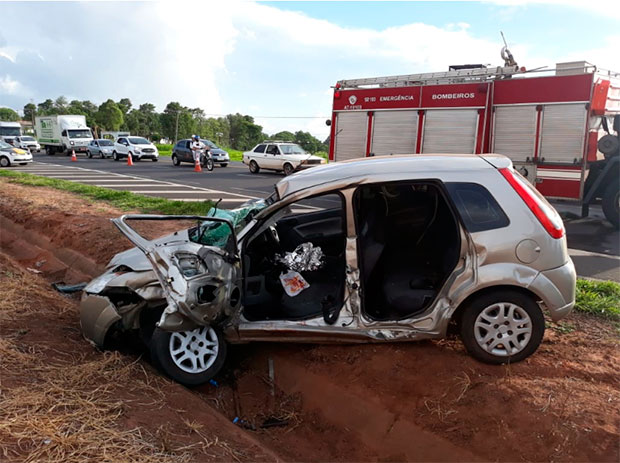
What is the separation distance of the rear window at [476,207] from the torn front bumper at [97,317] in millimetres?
2922

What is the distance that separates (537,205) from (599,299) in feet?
7.03

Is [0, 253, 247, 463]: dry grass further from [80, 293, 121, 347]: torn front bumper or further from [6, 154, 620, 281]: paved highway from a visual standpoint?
[6, 154, 620, 281]: paved highway

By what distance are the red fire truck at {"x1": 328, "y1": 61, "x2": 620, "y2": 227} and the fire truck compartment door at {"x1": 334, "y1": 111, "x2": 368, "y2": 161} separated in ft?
0.11

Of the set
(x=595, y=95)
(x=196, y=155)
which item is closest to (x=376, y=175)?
(x=595, y=95)

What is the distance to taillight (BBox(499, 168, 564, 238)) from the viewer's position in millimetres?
3623

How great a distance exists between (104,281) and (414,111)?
467 inches

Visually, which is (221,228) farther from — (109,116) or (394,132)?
(109,116)

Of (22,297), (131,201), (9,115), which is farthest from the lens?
(9,115)

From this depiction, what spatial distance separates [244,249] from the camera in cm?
407

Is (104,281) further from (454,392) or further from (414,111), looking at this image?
(414,111)

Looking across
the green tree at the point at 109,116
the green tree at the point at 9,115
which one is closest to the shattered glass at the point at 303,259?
the green tree at the point at 109,116

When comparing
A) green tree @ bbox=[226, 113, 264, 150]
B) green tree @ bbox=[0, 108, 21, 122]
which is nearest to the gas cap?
green tree @ bbox=[226, 113, 264, 150]

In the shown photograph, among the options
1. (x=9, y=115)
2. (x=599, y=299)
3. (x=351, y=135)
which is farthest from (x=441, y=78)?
(x=9, y=115)

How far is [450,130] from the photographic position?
44.7 ft
